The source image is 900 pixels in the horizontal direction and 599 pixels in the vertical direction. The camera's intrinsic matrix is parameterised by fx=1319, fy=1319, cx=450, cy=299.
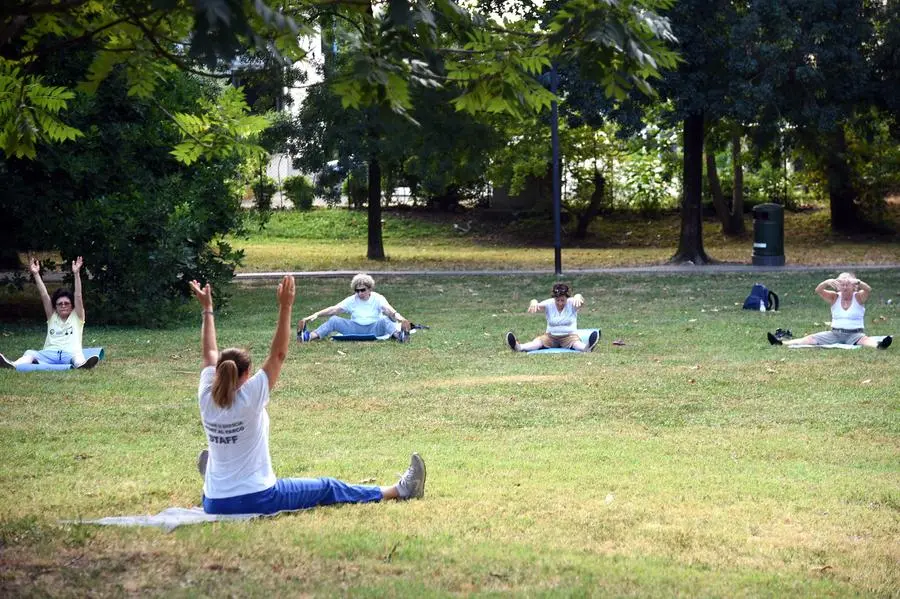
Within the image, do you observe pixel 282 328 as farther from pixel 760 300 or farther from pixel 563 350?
pixel 760 300

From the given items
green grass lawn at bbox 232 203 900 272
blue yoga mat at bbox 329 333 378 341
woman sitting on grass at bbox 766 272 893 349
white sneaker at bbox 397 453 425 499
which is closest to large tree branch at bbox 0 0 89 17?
white sneaker at bbox 397 453 425 499

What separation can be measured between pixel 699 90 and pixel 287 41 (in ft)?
80.1

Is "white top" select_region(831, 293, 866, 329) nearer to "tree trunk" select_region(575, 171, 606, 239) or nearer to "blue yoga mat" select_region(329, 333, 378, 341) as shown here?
"blue yoga mat" select_region(329, 333, 378, 341)

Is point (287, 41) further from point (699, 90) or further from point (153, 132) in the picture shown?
point (699, 90)

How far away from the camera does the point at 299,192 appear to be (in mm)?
50812

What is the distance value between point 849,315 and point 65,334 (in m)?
9.94

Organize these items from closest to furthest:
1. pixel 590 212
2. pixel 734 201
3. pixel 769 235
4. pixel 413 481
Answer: pixel 413 481 → pixel 769 235 → pixel 734 201 → pixel 590 212

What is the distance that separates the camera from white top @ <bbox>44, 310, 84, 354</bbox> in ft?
51.6

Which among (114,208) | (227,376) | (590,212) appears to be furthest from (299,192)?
(227,376)

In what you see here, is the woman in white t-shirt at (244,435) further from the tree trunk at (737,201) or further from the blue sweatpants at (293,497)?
the tree trunk at (737,201)

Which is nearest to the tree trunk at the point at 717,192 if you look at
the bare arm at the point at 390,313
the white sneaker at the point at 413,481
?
the bare arm at the point at 390,313

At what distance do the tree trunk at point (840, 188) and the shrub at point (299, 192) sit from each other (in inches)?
761

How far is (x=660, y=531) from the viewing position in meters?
7.75

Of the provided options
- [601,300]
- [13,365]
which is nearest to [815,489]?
[13,365]
